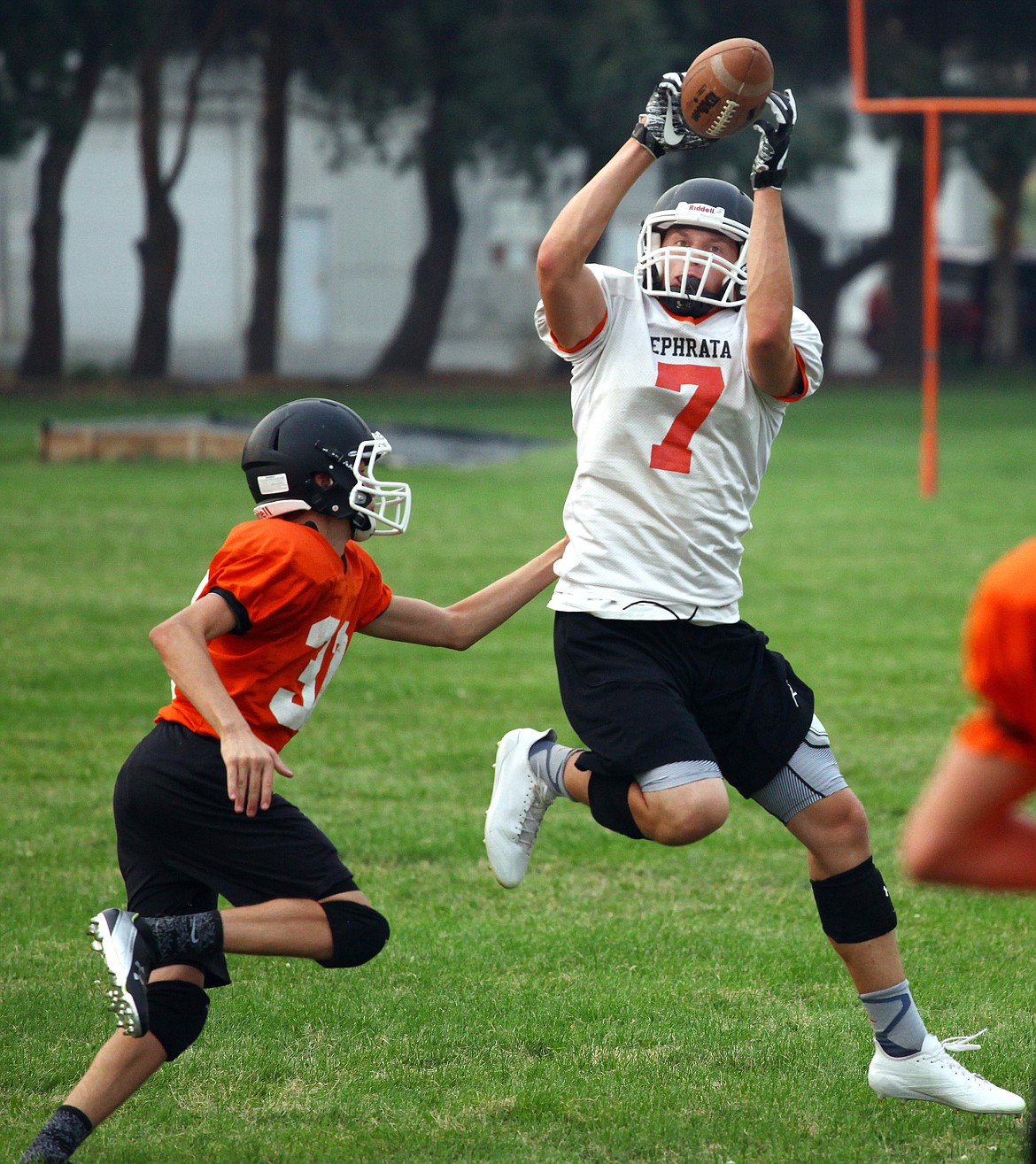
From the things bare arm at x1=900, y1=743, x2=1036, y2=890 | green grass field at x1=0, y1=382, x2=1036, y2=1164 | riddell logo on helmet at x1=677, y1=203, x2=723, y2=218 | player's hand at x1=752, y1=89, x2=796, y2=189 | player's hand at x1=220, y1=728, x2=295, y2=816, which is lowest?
green grass field at x1=0, y1=382, x2=1036, y2=1164

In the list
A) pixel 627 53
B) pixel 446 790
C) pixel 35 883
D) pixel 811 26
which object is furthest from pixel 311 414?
pixel 811 26

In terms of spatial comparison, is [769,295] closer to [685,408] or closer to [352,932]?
[685,408]

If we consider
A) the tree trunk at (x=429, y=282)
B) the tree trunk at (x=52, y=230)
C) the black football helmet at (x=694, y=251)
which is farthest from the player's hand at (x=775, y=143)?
the tree trunk at (x=429, y=282)

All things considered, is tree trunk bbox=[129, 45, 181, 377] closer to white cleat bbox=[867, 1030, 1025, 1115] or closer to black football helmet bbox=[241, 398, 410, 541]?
black football helmet bbox=[241, 398, 410, 541]

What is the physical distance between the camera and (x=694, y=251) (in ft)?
14.1

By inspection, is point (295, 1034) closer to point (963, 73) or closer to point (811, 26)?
point (811, 26)

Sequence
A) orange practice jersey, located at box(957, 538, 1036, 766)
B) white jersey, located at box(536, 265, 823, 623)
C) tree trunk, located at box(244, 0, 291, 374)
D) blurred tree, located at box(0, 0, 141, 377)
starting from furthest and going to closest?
1. tree trunk, located at box(244, 0, 291, 374)
2. blurred tree, located at box(0, 0, 141, 377)
3. white jersey, located at box(536, 265, 823, 623)
4. orange practice jersey, located at box(957, 538, 1036, 766)

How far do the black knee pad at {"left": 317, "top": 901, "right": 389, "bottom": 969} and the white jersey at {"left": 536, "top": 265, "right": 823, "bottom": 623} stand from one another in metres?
1.00

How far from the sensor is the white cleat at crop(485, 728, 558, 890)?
4699 mm

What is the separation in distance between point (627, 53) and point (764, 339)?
85.4ft

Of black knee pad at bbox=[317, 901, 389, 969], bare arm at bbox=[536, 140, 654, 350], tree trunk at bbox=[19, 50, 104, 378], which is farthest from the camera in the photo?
tree trunk at bbox=[19, 50, 104, 378]

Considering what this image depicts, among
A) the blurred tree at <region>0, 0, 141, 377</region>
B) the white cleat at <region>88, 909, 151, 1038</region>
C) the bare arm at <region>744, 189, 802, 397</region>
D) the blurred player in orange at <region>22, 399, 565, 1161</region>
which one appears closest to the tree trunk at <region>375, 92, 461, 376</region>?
the blurred tree at <region>0, 0, 141, 377</region>

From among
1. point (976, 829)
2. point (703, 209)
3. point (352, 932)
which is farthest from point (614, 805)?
point (976, 829)

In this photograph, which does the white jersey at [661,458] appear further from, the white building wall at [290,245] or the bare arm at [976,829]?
the white building wall at [290,245]
